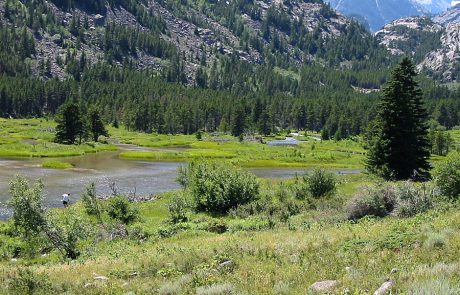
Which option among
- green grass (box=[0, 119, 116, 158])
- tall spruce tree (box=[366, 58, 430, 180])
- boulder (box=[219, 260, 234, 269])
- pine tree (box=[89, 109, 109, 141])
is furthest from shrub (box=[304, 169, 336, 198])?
pine tree (box=[89, 109, 109, 141])

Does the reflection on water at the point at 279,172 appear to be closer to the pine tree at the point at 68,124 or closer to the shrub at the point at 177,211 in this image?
the shrub at the point at 177,211

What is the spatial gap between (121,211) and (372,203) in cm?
1950

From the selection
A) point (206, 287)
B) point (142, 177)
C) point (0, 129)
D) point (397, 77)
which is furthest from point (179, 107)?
point (206, 287)

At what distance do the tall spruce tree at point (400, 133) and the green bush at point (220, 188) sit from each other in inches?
709

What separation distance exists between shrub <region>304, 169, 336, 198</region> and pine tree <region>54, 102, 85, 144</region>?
82955mm

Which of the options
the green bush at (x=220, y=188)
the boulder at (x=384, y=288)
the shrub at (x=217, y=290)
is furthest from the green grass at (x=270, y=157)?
the boulder at (x=384, y=288)

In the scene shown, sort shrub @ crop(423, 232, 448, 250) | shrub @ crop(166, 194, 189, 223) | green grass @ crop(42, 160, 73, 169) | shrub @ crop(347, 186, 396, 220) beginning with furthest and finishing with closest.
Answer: green grass @ crop(42, 160, 73, 169) → shrub @ crop(166, 194, 189, 223) → shrub @ crop(347, 186, 396, 220) → shrub @ crop(423, 232, 448, 250)

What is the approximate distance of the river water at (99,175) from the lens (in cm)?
5428

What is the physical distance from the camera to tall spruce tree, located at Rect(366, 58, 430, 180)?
51.3m

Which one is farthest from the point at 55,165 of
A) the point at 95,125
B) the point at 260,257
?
the point at 260,257

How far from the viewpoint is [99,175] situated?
224 feet

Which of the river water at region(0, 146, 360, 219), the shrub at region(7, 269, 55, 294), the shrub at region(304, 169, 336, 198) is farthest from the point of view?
the river water at region(0, 146, 360, 219)

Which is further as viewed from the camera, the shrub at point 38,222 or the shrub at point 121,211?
the shrub at point 121,211

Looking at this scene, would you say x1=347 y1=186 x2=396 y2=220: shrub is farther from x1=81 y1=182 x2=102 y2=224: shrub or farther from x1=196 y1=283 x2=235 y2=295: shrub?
x1=81 y1=182 x2=102 y2=224: shrub
